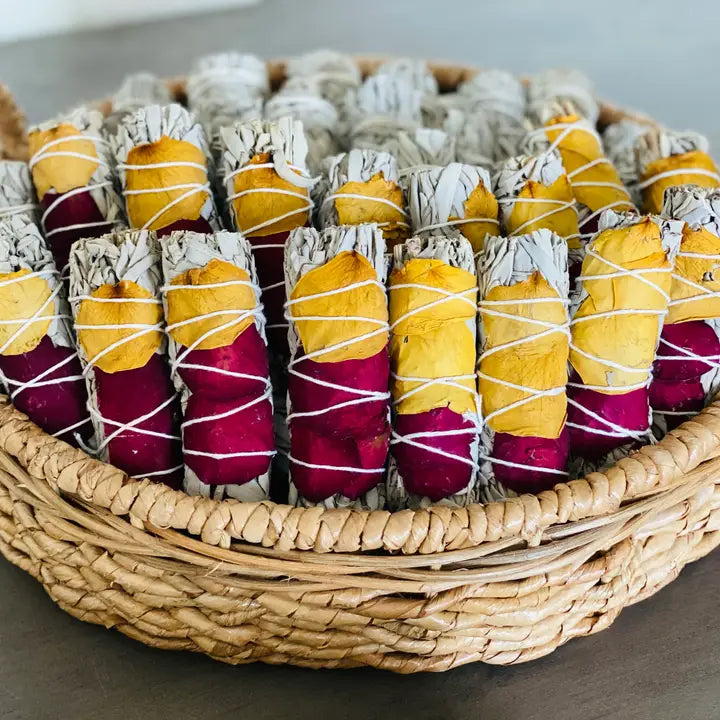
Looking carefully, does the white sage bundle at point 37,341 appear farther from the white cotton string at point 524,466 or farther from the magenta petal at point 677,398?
the magenta petal at point 677,398

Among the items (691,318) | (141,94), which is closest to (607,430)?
(691,318)

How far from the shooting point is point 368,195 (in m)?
0.75

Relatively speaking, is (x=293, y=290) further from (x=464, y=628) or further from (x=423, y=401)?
(x=464, y=628)

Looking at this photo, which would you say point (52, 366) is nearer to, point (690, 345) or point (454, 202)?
point (454, 202)

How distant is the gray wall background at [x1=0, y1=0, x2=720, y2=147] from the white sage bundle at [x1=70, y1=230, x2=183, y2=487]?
3.89 feet

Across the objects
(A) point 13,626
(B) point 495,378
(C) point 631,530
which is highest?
(B) point 495,378

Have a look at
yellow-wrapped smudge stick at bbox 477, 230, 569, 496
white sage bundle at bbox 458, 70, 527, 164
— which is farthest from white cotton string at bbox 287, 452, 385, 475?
white sage bundle at bbox 458, 70, 527, 164

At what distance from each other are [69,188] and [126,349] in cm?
22

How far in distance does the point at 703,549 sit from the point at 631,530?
0.49ft

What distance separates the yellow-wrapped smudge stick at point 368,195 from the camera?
29.6 inches

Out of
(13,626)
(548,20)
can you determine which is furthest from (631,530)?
(548,20)

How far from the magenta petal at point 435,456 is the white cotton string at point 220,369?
110 millimetres

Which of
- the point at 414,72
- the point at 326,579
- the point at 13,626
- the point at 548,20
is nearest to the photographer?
the point at 326,579

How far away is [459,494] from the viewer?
2.27 ft
